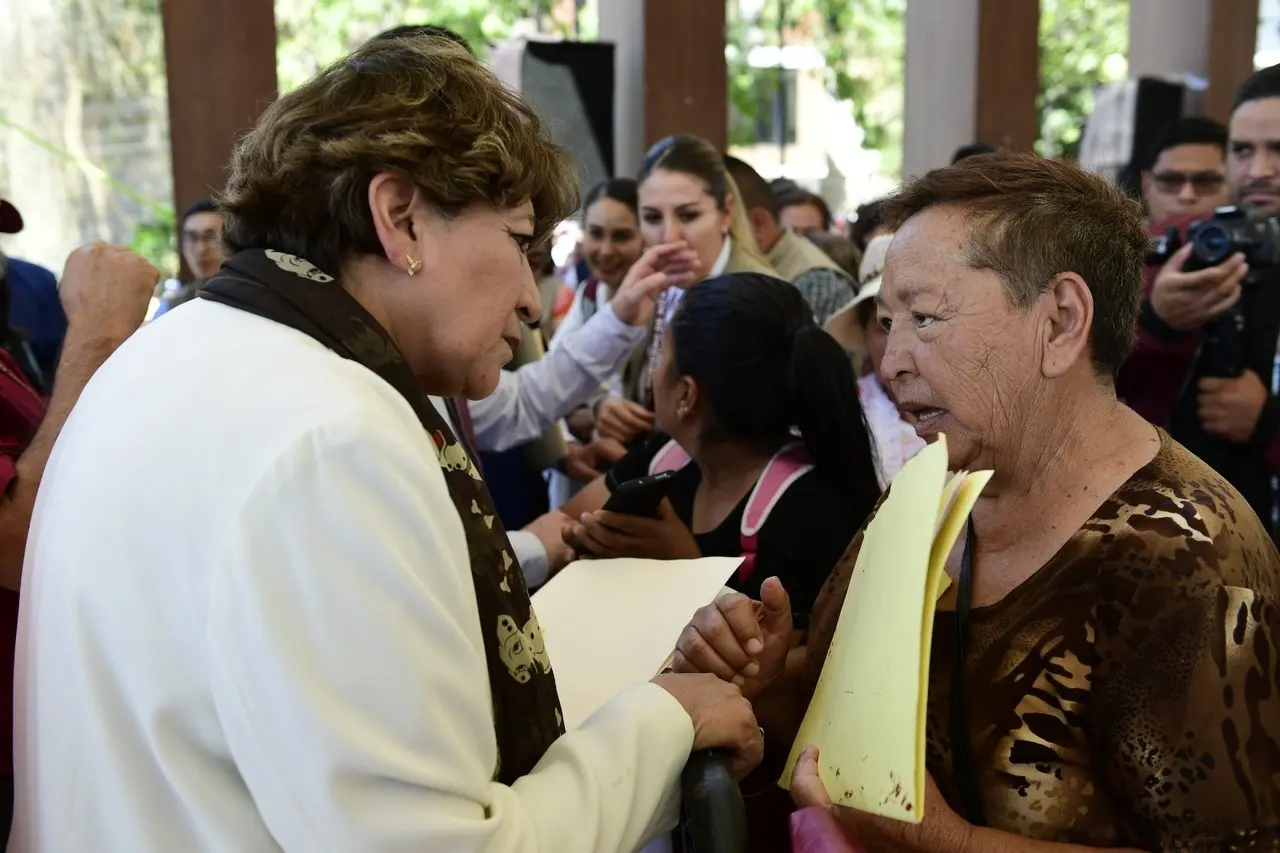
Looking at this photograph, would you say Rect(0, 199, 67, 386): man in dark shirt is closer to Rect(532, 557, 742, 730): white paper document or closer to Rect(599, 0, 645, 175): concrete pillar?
Rect(532, 557, 742, 730): white paper document

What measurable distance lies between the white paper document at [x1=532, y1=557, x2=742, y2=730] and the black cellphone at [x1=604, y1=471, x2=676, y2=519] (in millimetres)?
151

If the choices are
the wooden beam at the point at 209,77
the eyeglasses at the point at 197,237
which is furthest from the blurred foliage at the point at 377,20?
the eyeglasses at the point at 197,237

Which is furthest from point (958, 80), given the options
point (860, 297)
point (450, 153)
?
point (450, 153)

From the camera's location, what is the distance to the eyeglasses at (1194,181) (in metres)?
4.21

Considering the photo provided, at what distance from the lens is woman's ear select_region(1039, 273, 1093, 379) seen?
138cm

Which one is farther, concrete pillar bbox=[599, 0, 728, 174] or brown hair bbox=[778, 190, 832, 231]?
brown hair bbox=[778, 190, 832, 231]

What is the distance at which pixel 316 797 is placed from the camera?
3.12ft

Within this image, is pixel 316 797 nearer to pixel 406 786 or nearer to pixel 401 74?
pixel 406 786

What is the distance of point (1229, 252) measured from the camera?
2.79m

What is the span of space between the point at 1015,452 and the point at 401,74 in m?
0.84

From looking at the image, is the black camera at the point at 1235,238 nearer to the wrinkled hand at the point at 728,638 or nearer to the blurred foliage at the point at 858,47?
the wrinkled hand at the point at 728,638

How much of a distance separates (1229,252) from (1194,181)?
1.62 m

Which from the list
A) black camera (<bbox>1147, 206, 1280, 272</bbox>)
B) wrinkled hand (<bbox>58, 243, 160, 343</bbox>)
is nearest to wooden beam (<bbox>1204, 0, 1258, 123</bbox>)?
black camera (<bbox>1147, 206, 1280, 272</bbox>)

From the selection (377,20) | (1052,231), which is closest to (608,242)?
(1052,231)
